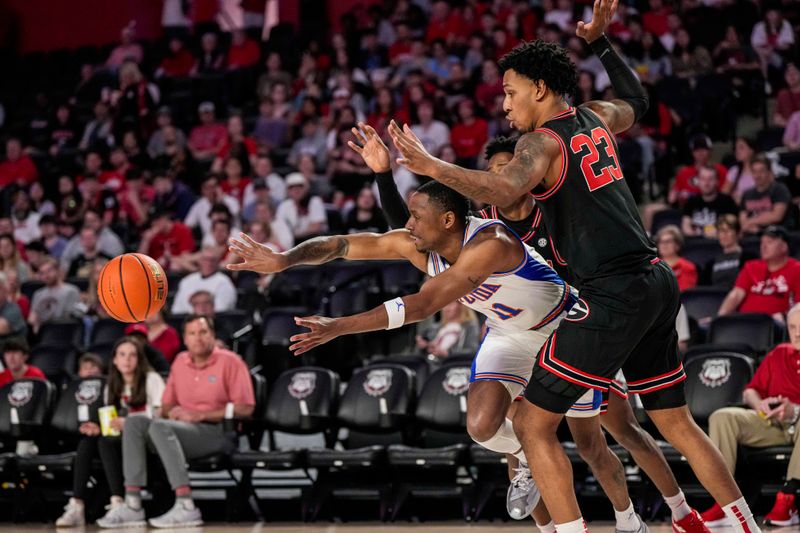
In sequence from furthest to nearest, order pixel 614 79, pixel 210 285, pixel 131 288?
pixel 210 285 < pixel 131 288 < pixel 614 79

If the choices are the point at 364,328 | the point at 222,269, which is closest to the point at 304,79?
the point at 222,269

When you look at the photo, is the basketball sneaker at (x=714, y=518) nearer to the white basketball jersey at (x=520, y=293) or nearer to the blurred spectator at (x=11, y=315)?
the white basketball jersey at (x=520, y=293)

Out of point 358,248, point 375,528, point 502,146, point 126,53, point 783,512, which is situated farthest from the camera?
point 126,53

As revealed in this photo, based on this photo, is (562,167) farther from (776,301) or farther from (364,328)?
(776,301)

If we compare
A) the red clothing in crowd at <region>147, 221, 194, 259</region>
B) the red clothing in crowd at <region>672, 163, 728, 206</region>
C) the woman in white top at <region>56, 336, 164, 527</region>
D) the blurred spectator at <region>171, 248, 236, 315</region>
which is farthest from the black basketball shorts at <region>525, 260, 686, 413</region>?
the red clothing in crowd at <region>147, 221, 194, 259</region>

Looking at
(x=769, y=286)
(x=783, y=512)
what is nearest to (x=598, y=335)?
(x=783, y=512)

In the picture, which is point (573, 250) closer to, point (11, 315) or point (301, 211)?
point (301, 211)

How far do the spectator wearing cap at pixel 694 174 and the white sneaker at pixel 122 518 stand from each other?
238 inches

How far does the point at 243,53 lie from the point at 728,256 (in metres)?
10.7

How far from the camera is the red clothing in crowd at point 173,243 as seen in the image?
13.4 m

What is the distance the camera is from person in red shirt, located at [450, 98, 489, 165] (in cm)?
1380

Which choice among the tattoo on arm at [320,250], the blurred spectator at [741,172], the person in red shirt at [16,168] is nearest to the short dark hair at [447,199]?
the tattoo on arm at [320,250]

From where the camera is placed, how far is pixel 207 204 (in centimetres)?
1391

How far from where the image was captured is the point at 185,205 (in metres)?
14.5
